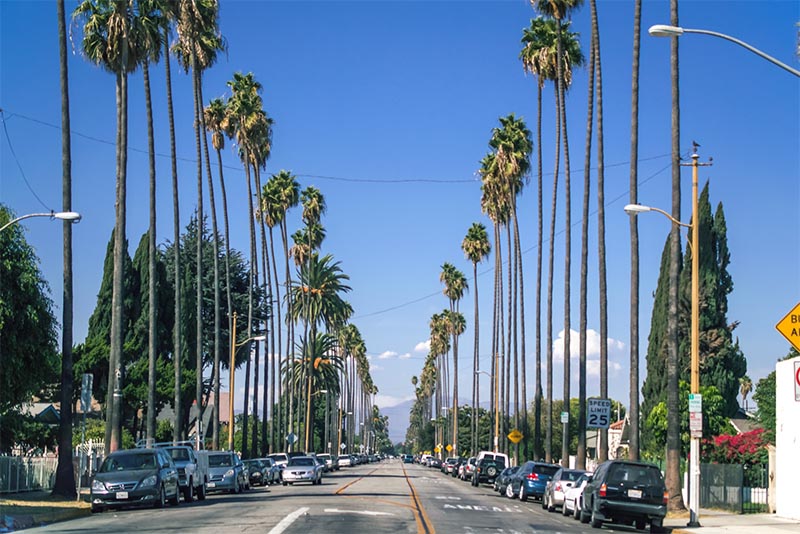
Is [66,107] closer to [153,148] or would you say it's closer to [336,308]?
[153,148]

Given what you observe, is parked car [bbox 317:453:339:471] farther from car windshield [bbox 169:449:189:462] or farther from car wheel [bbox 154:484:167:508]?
car wheel [bbox 154:484:167:508]

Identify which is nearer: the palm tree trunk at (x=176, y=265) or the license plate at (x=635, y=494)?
the license plate at (x=635, y=494)

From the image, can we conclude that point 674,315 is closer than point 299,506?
No

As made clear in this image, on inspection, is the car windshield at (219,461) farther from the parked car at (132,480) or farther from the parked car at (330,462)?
the parked car at (330,462)

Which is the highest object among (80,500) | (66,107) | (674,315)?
(66,107)

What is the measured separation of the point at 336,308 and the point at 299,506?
222 feet

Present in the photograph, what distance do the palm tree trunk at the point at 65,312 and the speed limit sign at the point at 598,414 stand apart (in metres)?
17.5

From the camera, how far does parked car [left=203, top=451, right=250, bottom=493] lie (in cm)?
4144

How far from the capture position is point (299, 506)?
29.6 meters

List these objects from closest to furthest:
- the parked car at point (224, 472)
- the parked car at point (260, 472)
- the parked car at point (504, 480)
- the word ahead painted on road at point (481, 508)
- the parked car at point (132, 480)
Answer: the parked car at point (132, 480) → the word ahead painted on road at point (481, 508) → the parked car at point (224, 472) → the parked car at point (504, 480) → the parked car at point (260, 472)

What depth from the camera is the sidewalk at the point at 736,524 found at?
2559 cm

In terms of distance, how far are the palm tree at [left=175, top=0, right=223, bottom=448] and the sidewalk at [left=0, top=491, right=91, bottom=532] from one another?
18530 mm

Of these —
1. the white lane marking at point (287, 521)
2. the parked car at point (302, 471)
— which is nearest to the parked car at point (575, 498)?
the white lane marking at point (287, 521)

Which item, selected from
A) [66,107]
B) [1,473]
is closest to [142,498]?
[1,473]
